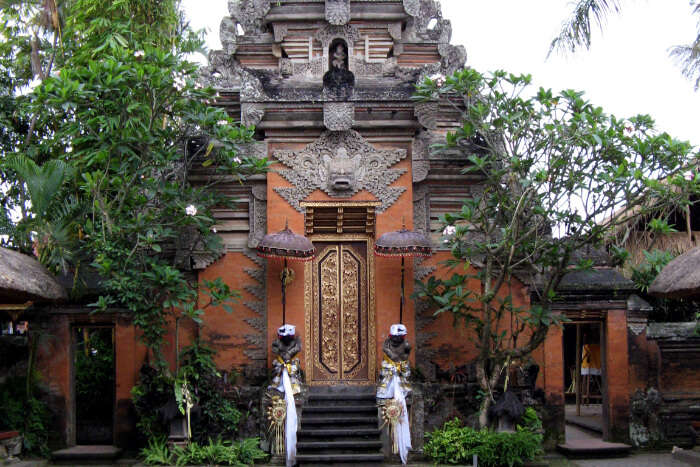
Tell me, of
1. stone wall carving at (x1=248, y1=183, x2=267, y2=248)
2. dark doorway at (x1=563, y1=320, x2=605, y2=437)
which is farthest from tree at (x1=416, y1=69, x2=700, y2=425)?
dark doorway at (x1=563, y1=320, x2=605, y2=437)

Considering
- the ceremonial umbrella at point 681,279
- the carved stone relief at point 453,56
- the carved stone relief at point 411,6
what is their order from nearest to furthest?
the ceremonial umbrella at point 681,279 → the carved stone relief at point 411,6 → the carved stone relief at point 453,56

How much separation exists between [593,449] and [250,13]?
8.63 metres

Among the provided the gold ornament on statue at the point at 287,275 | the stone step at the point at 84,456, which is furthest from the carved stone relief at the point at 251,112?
the stone step at the point at 84,456

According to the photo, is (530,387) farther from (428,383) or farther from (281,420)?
(281,420)

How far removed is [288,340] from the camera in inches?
402

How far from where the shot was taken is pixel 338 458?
380 inches

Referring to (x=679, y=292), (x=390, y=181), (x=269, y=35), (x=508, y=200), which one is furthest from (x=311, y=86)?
(x=679, y=292)

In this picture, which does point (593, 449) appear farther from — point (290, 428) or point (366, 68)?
point (366, 68)

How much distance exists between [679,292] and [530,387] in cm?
263

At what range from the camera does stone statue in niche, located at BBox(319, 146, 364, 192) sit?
1112 centimetres

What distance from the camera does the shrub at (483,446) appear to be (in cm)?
957

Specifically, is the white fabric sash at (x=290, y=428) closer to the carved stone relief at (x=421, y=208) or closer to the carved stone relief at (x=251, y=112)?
the carved stone relief at (x=421, y=208)

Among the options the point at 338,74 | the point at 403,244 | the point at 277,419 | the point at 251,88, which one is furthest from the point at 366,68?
the point at 277,419

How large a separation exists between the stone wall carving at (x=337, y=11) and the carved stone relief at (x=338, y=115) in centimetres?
144
